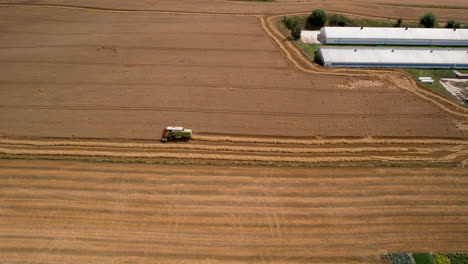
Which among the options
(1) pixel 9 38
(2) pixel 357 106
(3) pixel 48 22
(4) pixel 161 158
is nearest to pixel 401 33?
(2) pixel 357 106

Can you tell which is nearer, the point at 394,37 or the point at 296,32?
the point at 296,32

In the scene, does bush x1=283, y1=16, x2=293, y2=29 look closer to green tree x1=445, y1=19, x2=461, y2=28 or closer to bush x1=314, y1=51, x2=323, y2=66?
bush x1=314, y1=51, x2=323, y2=66

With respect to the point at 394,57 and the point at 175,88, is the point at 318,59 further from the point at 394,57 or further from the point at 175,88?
the point at 175,88

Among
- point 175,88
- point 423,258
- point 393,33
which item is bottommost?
point 423,258

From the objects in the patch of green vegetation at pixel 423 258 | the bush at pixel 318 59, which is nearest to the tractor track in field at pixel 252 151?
the patch of green vegetation at pixel 423 258

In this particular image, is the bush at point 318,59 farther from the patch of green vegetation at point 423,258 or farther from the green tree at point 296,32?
the patch of green vegetation at point 423,258

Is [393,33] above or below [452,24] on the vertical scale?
below

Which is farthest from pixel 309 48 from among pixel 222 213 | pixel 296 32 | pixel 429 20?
pixel 222 213
